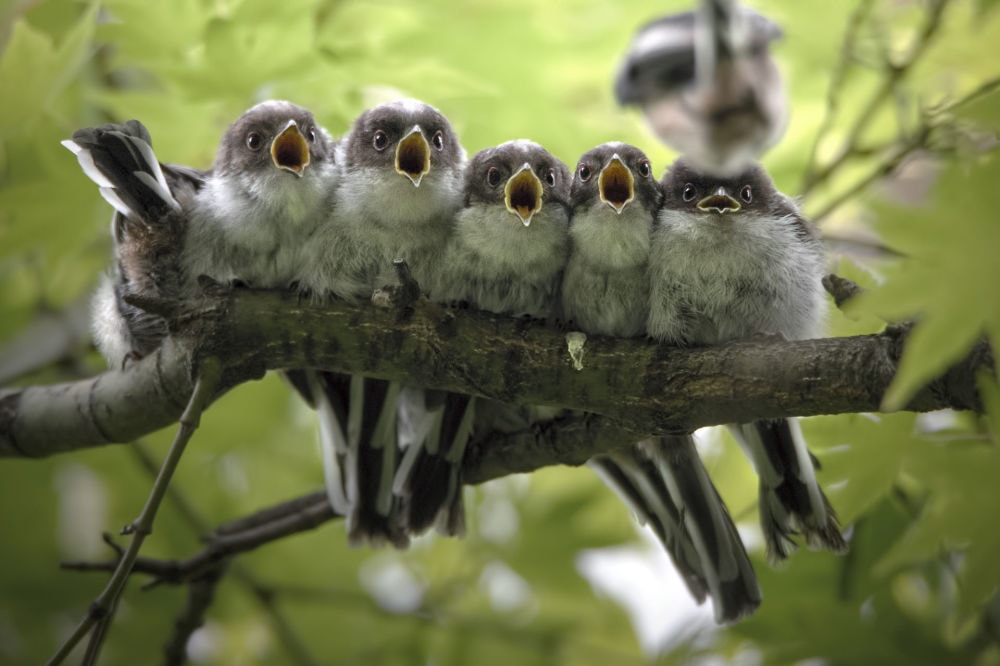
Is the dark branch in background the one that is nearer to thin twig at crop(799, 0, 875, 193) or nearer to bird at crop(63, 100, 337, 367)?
bird at crop(63, 100, 337, 367)

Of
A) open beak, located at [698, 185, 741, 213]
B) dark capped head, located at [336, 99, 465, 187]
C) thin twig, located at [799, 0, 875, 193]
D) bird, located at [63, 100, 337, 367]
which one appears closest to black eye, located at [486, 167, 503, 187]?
dark capped head, located at [336, 99, 465, 187]

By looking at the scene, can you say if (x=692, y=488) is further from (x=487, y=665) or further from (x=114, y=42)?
(x=114, y=42)

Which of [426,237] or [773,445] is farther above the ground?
[426,237]

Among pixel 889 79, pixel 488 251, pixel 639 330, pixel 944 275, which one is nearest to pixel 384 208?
pixel 488 251

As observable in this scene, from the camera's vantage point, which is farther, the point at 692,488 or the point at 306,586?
the point at 306,586

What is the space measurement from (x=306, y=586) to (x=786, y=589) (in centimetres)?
135

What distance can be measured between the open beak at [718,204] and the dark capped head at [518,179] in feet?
0.96

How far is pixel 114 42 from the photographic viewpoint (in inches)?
84.7

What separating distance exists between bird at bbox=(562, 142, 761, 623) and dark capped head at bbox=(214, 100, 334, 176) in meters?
0.55

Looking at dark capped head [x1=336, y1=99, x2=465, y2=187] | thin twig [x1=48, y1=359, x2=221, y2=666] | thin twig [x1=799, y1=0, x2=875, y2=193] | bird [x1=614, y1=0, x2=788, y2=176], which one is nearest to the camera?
thin twig [x1=48, y1=359, x2=221, y2=666]

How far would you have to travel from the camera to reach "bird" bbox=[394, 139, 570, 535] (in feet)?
6.37

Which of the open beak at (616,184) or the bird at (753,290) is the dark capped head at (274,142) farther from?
the bird at (753,290)

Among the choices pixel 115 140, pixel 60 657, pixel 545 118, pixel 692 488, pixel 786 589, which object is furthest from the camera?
pixel 545 118

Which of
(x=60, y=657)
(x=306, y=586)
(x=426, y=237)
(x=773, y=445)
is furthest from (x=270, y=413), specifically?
(x=773, y=445)
